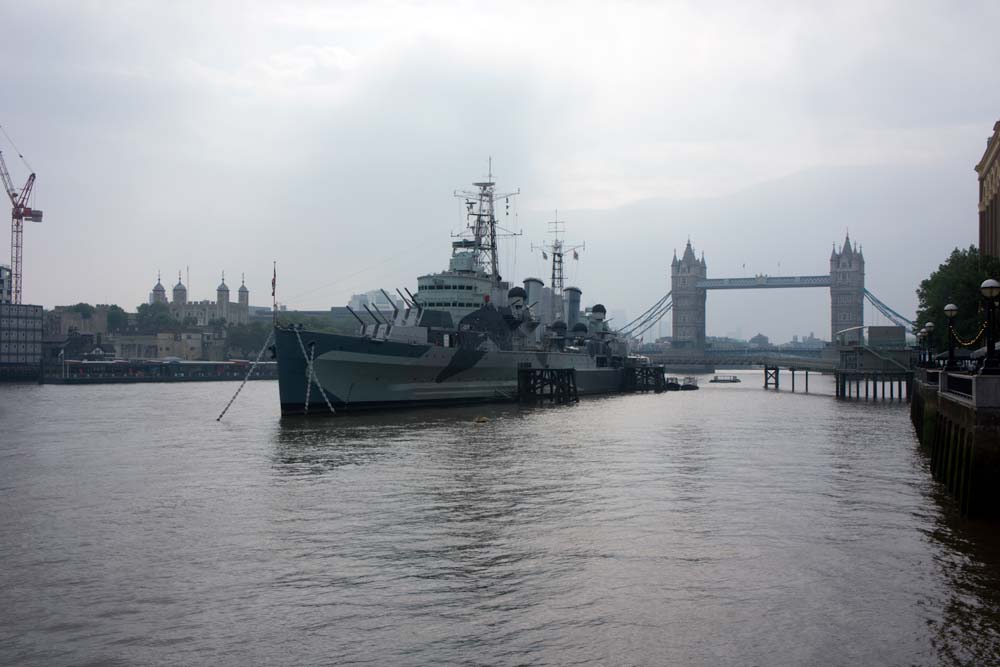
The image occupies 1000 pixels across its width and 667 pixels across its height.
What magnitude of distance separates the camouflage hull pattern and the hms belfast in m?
0.05

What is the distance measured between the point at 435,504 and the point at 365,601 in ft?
23.4

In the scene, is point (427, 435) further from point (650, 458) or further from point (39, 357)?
point (39, 357)

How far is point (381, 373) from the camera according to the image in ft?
142

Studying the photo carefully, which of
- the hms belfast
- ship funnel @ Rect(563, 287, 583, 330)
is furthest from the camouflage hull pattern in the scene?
ship funnel @ Rect(563, 287, 583, 330)

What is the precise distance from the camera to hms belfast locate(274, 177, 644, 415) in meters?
40.8

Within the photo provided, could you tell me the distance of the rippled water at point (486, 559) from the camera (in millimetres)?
10742

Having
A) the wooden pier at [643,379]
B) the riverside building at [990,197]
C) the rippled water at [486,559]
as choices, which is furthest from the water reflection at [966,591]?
the wooden pier at [643,379]

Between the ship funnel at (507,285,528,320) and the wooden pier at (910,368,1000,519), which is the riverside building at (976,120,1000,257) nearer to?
the ship funnel at (507,285,528,320)

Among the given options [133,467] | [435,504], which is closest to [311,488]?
[435,504]

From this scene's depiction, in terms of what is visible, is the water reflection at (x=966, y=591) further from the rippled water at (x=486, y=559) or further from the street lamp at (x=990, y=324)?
the street lamp at (x=990, y=324)

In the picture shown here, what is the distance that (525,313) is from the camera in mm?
60375

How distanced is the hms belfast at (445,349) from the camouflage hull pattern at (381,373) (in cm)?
5

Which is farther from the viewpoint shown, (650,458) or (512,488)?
(650,458)

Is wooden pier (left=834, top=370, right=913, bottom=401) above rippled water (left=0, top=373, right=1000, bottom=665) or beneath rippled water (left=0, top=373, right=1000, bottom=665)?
above
